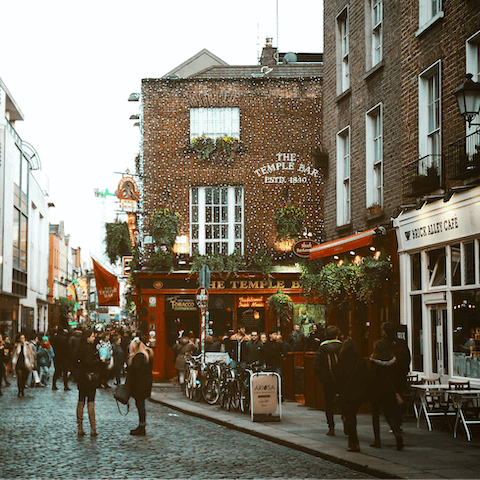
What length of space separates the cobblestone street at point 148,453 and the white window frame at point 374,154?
6.68m

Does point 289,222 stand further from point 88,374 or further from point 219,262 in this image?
point 88,374

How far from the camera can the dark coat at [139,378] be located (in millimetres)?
14164

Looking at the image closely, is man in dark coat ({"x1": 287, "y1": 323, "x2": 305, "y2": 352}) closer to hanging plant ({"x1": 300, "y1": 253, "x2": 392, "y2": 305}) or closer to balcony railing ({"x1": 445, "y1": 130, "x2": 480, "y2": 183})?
hanging plant ({"x1": 300, "y1": 253, "x2": 392, "y2": 305})

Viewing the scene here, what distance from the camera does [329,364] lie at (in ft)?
44.3

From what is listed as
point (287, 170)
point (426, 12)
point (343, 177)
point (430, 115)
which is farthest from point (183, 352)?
point (426, 12)

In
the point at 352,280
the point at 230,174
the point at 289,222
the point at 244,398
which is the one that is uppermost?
the point at 230,174

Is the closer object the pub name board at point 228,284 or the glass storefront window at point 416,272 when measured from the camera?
the glass storefront window at point 416,272

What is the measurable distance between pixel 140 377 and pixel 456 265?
20.3 feet

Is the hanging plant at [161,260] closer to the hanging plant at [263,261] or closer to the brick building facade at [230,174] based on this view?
the brick building facade at [230,174]

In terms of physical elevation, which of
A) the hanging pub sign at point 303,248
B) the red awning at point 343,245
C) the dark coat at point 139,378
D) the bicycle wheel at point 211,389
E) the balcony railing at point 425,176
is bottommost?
the bicycle wheel at point 211,389

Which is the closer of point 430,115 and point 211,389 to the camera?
point 430,115

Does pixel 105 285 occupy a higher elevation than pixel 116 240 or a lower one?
lower

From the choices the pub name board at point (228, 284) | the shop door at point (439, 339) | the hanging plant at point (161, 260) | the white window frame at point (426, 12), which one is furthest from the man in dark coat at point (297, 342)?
the white window frame at point (426, 12)

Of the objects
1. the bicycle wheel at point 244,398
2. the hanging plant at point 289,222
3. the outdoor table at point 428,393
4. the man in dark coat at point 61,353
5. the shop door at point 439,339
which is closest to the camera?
the outdoor table at point 428,393
